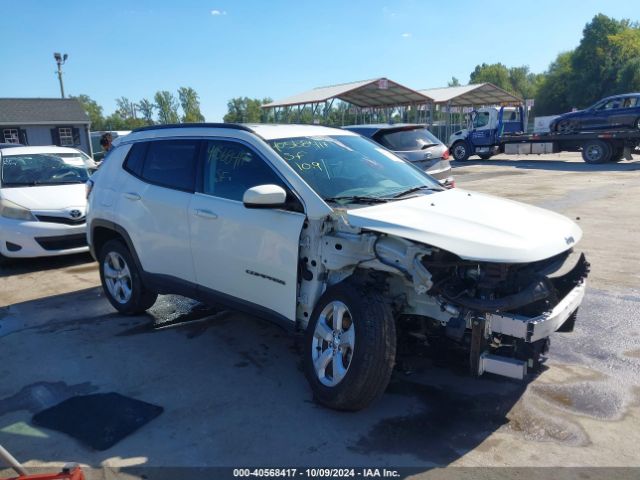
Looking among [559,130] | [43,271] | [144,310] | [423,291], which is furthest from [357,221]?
[559,130]

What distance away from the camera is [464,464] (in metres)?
A: 2.96

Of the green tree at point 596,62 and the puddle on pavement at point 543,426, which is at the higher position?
the green tree at point 596,62

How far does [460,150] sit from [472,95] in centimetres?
1258

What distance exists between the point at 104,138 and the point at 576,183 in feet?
42.8

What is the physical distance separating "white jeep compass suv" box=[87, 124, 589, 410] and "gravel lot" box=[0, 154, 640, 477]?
36 centimetres

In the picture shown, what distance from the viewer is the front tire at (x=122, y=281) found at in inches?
209

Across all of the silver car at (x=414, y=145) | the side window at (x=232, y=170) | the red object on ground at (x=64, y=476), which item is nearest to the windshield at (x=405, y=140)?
the silver car at (x=414, y=145)

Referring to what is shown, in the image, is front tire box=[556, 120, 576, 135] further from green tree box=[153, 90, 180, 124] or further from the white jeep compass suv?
green tree box=[153, 90, 180, 124]

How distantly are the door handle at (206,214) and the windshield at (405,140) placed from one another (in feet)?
23.7

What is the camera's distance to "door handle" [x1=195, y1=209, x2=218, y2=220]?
425 centimetres

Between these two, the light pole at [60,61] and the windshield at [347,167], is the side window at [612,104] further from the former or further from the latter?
the light pole at [60,61]

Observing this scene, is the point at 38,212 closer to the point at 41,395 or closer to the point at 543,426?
the point at 41,395

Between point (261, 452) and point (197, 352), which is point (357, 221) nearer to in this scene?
point (261, 452)

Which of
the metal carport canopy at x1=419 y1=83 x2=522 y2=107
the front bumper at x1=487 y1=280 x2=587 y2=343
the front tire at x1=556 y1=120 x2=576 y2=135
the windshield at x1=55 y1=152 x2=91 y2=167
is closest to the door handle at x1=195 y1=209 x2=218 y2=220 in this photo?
the front bumper at x1=487 y1=280 x2=587 y2=343
